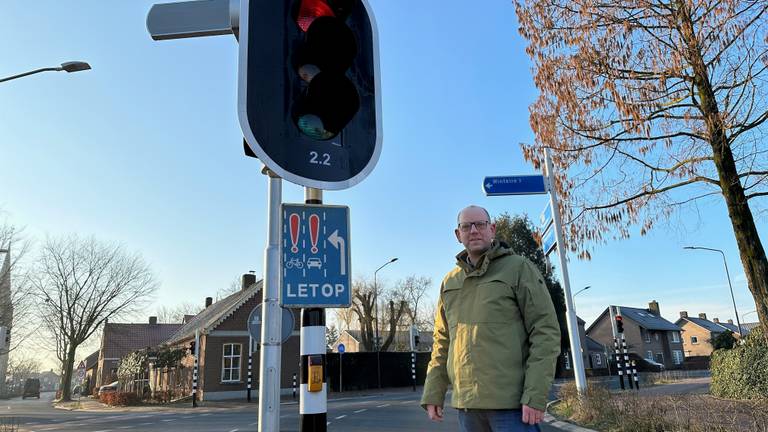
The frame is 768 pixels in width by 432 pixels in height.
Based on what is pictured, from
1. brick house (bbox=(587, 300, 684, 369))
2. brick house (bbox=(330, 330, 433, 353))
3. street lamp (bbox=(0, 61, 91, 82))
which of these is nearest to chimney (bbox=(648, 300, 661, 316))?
brick house (bbox=(587, 300, 684, 369))

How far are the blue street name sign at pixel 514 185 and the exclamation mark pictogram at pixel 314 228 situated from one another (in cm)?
795

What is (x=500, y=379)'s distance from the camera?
92.4 inches

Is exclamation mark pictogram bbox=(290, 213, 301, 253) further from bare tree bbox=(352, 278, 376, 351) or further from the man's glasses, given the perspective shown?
bare tree bbox=(352, 278, 376, 351)

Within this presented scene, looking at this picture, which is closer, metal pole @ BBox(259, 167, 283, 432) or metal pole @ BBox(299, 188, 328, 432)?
metal pole @ BBox(299, 188, 328, 432)

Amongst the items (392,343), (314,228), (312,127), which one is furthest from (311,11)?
(392,343)

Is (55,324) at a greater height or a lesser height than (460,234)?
greater

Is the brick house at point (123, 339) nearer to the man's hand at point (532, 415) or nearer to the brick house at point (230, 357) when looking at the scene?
the brick house at point (230, 357)

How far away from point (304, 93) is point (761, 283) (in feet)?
36.4

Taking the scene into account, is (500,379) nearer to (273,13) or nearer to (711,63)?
(273,13)

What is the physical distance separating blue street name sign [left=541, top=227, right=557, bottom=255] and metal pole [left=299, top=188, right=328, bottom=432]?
953 cm

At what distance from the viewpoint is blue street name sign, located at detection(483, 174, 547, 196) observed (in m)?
10.2

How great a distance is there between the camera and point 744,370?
38.4 feet

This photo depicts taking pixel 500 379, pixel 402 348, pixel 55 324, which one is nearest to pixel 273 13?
pixel 500 379

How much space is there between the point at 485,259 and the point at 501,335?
38 cm
